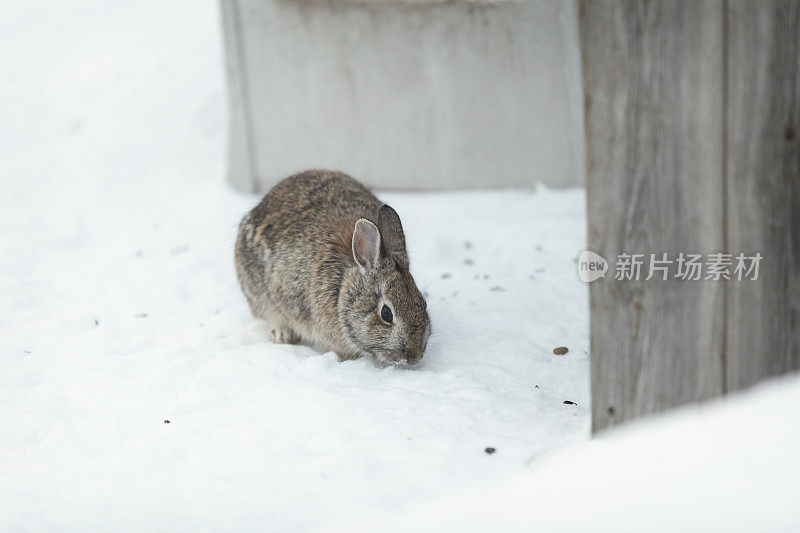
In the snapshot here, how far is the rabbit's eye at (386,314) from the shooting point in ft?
14.5

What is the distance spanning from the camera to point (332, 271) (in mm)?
4777

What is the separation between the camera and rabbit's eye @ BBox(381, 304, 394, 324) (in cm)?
442

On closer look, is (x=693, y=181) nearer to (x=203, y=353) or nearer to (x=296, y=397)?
(x=296, y=397)

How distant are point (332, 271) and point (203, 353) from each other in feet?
3.03

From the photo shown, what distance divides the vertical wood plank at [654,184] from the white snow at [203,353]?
0.70m

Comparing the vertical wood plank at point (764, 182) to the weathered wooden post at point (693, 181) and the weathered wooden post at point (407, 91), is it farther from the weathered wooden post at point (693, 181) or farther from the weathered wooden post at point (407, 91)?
the weathered wooden post at point (407, 91)

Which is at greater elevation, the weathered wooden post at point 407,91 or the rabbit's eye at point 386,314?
the weathered wooden post at point 407,91

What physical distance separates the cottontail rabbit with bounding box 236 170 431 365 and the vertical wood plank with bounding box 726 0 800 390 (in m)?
1.92

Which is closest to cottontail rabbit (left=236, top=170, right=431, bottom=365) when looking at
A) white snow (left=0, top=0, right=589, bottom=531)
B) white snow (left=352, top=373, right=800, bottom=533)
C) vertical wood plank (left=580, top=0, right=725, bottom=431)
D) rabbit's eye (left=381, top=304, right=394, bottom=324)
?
rabbit's eye (left=381, top=304, right=394, bottom=324)

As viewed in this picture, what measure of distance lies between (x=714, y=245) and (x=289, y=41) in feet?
18.5

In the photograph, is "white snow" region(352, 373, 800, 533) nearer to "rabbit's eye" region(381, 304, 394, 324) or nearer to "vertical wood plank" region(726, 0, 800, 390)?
"vertical wood plank" region(726, 0, 800, 390)

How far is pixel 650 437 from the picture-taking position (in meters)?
2.56

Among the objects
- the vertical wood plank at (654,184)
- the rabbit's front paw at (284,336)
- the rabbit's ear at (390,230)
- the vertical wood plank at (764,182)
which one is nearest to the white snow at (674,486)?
the vertical wood plank at (764,182)

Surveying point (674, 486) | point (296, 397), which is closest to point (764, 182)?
point (674, 486)
